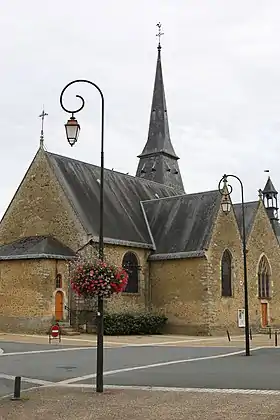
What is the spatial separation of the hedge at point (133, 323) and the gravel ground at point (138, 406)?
65.5 ft

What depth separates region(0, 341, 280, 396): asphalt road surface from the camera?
41.1ft

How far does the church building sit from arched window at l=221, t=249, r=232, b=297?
0.21 feet

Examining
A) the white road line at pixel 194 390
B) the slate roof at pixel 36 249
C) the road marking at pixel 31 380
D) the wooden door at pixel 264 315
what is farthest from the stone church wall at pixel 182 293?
the white road line at pixel 194 390

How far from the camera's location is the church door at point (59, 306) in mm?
30845

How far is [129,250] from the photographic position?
34.8 meters

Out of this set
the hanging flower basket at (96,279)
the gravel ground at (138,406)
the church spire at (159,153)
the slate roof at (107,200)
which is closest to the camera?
the gravel ground at (138,406)

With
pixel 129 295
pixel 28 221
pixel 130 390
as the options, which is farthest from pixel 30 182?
pixel 130 390

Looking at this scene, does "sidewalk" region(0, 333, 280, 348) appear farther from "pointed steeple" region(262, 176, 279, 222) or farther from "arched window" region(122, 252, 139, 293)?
"pointed steeple" region(262, 176, 279, 222)

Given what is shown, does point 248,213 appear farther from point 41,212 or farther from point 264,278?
point 41,212

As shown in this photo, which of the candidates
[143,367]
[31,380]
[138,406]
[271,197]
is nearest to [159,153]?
[271,197]

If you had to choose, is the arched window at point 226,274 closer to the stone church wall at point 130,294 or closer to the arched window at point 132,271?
the stone church wall at point 130,294

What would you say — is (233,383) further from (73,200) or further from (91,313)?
(73,200)

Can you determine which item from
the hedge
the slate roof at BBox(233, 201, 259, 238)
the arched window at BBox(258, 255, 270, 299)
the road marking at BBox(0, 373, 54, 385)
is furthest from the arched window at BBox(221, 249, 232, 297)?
the road marking at BBox(0, 373, 54, 385)

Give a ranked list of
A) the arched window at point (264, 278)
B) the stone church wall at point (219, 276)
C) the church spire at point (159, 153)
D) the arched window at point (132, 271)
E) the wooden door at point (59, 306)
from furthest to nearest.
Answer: the church spire at point (159, 153) < the arched window at point (264, 278) < the arched window at point (132, 271) < the stone church wall at point (219, 276) < the wooden door at point (59, 306)
